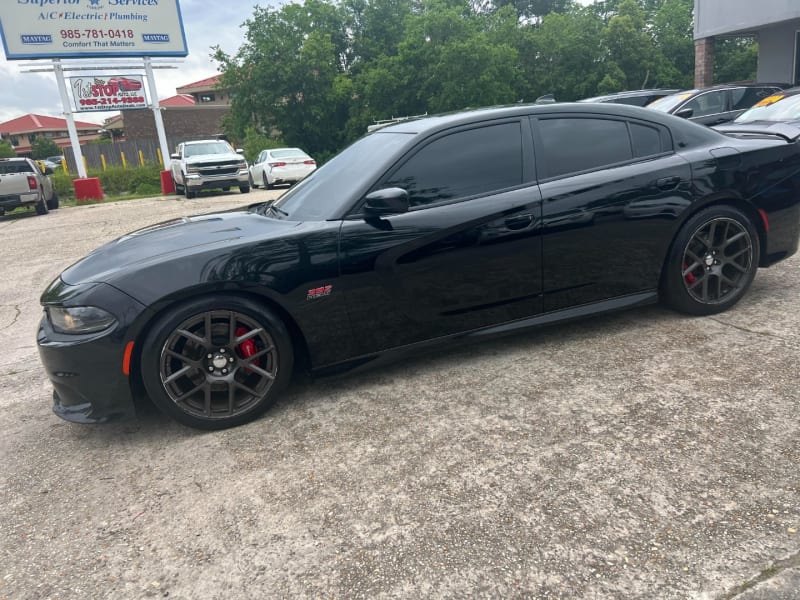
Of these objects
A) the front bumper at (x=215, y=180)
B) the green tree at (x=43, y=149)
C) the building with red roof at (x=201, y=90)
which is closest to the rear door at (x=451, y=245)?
the front bumper at (x=215, y=180)

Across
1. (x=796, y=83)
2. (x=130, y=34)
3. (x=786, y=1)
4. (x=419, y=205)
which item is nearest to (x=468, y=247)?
(x=419, y=205)

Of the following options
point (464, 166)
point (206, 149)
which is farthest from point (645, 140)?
point (206, 149)

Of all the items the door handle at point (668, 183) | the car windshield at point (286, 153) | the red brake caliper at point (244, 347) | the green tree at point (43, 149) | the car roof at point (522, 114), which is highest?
the green tree at point (43, 149)

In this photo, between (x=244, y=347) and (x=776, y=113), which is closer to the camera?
(x=244, y=347)

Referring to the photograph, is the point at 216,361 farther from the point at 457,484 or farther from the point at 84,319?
the point at 457,484

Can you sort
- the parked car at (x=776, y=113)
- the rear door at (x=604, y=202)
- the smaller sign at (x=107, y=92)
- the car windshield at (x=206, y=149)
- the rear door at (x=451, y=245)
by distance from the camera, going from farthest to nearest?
1. the smaller sign at (x=107, y=92)
2. the car windshield at (x=206, y=149)
3. the parked car at (x=776, y=113)
4. the rear door at (x=604, y=202)
5. the rear door at (x=451, y=245)

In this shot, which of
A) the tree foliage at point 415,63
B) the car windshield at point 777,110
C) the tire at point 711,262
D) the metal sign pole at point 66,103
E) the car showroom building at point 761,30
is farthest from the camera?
the tree foliage at point 415,63

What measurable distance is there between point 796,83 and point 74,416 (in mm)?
19377

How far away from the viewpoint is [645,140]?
3.97m

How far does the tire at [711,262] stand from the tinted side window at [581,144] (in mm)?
675

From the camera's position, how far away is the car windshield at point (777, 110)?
22.4 ft

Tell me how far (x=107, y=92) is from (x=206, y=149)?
22.7 feet

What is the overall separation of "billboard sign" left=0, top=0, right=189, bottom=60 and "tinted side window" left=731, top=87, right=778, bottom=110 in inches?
703

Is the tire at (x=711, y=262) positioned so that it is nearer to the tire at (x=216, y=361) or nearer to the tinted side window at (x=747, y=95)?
the tire at (x=216, y=361)
